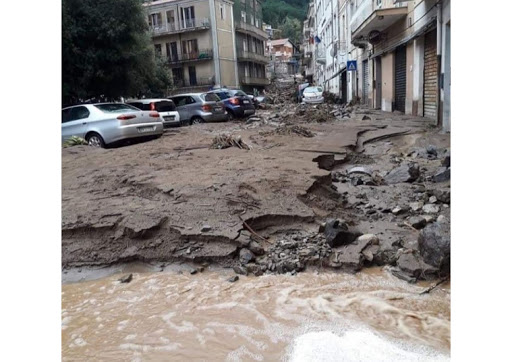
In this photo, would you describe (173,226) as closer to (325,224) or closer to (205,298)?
(205,298)

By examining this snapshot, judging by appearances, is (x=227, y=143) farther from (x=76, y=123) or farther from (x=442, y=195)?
(x=442, y=195)

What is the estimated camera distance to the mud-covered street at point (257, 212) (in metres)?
4.30

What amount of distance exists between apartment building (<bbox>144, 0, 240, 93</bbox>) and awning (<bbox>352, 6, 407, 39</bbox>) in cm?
2344

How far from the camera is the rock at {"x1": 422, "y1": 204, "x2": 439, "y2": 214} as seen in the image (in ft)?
17.9

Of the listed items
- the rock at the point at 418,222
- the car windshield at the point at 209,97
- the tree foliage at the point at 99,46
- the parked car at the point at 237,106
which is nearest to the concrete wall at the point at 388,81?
the parked car at the point at 237,106

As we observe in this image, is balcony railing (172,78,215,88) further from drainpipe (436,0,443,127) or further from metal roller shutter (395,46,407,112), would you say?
drainpipe (436,0,443,127)

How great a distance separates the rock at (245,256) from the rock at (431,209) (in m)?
2.55

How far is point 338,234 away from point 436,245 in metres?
0.97

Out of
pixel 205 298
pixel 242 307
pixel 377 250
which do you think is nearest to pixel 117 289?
pixel 205 298

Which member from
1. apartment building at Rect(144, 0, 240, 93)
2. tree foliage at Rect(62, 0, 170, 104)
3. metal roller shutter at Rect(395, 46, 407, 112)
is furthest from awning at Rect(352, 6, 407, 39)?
apartment building at Rect(144, 0, 240, 93)

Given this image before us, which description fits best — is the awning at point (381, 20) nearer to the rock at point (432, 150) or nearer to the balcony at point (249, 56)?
the rock at point (432, 150)

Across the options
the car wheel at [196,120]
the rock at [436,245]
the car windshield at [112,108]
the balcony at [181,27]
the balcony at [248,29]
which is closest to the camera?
the rock at [436,245]

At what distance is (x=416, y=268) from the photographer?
12.8 ft

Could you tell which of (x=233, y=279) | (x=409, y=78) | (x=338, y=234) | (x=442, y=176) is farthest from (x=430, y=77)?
(x=233, y=279)
